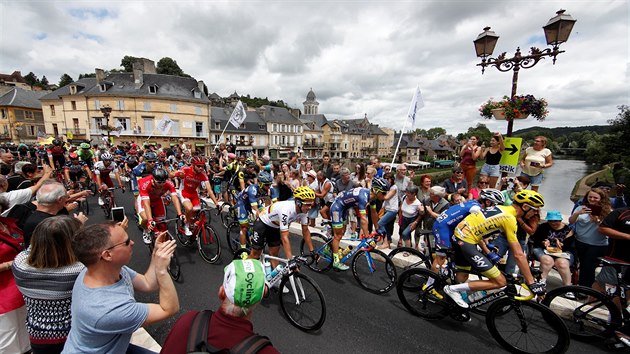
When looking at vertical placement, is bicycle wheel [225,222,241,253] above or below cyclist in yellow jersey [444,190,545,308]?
below

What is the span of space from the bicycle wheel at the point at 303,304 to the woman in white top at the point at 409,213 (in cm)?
308

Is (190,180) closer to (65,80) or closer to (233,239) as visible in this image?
(233,239)

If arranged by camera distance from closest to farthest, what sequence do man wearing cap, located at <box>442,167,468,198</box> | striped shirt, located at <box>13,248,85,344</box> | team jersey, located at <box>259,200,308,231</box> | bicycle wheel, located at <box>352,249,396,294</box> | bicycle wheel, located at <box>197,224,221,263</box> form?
striped shirt, located at <box>13,248,85,344</box> < team jersey, located at <box>259,200,308,231</box> < bicycle wheel, located at <box>352,249,396,294</box> < bicycle wheel, located at <box>197,224,221,263</box> < man wearing cap, located at <box>442,167,468,198</box>

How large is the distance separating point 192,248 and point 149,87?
40939mm

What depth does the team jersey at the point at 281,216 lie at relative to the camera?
409 centimetres

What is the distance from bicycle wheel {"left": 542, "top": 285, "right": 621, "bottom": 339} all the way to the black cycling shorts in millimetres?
4110

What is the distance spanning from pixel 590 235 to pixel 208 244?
696cm

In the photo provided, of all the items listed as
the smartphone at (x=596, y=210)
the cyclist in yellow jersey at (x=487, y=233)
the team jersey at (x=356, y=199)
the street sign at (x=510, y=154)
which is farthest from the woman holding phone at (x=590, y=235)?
the team jersey at (x=356, y=199)

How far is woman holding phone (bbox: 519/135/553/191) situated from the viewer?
19.4 feet

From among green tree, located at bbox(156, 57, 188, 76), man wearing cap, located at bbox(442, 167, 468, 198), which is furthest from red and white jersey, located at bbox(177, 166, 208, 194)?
green tree, located at bbox(156, 57, 188, 76)

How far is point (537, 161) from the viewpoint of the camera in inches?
233

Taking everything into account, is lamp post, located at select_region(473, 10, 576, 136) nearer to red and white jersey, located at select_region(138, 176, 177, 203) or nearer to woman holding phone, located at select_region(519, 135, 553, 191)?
woman holding phone, located at select_region(519, 135, 553, 191)

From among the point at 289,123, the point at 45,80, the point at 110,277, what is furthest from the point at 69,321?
the point at 45,80

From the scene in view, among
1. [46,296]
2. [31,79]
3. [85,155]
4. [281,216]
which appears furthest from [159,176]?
[31,79]
